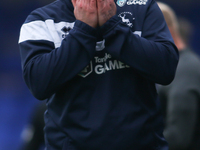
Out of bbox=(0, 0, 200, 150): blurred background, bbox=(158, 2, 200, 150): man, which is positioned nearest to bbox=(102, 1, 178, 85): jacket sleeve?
bbox=(158, 2, 200, 150): man

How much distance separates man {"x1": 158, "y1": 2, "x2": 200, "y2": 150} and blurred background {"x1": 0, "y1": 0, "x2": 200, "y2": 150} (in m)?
1.83

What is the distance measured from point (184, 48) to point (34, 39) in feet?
5.25

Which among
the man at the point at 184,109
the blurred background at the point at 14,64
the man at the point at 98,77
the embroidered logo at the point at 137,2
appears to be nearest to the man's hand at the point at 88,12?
the man at the point at 98,77

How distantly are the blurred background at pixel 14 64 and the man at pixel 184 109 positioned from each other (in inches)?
72.0

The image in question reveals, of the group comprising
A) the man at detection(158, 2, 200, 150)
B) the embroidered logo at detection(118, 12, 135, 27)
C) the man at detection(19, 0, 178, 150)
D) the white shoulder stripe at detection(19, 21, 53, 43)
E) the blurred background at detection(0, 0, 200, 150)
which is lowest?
the blurred background at detection(0, 0, 200, 150)

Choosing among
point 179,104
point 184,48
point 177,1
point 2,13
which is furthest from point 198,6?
point 2,13

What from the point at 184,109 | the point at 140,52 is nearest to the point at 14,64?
the point at 184,109

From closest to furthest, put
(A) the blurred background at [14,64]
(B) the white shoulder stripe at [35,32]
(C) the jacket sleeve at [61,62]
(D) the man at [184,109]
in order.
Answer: (C) the jacket sleeve at [61,62] → (B) the white shoulder stripe at [35,32] → (D) the man at [184,109] → (A) the blurred background at [14,64]

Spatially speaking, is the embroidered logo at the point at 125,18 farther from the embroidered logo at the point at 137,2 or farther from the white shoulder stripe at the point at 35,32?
the white shoulder stripe at the point at 35,32

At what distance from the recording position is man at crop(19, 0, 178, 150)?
128 centimetres

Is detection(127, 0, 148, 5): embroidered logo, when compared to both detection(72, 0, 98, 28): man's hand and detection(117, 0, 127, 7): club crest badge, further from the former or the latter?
detection(72, 0, 98, 28): man's hand

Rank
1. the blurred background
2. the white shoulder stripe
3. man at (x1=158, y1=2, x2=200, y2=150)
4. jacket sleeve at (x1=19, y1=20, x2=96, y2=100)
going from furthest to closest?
1. the blurred background
2. man at (x1=158, y1=2, x2=200, y2=150)
3. the white shoulder stripe
4. jacket sleeve at (x1=19, y1=20, x2=96, y2=100)

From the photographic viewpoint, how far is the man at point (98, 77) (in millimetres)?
1279

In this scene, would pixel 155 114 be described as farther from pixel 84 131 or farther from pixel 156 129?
pixel 84 131
